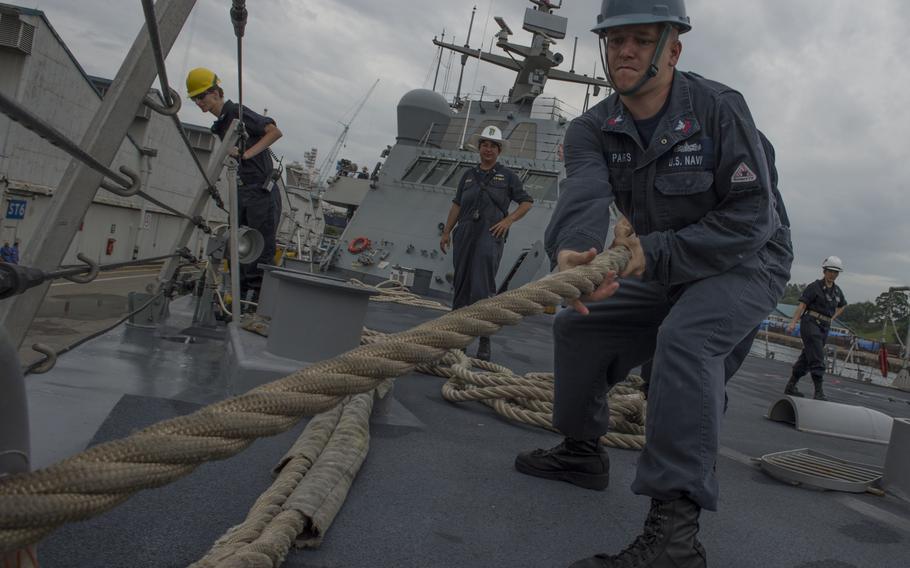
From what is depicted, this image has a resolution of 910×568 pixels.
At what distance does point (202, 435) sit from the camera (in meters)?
0.75

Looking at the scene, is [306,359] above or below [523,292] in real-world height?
below

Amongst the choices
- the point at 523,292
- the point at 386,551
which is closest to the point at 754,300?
the point at 523,292

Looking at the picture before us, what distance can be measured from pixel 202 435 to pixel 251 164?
4.03 metres

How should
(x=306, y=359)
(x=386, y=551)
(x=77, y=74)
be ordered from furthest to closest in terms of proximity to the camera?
1. (x=77, y=74)
2. (x=306, y=359)
3. (x=386, y=551)

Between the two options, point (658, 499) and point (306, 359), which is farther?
point (306, 359)

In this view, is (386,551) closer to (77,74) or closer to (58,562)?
(58,562)

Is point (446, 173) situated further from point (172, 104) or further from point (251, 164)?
point (172, 104)

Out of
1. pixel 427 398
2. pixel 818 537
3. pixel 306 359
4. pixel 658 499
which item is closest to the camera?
pixel 658 499

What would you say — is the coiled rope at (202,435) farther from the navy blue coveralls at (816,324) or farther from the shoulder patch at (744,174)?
the navy blue coveralls at (816,324)

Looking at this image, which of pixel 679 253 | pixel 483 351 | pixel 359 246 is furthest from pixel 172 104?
pixel 359 246

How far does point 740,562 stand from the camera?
5.69 ft

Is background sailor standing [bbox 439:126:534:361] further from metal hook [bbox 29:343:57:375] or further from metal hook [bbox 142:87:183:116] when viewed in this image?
metal hook [bbox 29:343:57:375]

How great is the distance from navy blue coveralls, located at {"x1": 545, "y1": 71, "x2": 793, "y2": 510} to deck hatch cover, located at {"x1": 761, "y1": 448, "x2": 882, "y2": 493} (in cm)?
95

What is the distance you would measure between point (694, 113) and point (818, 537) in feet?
4.19
